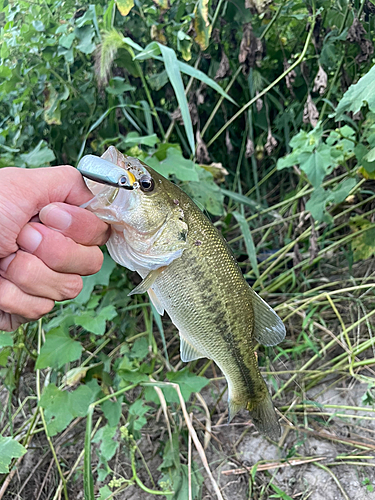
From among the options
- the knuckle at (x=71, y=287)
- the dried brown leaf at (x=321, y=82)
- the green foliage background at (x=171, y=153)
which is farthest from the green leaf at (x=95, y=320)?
the dried brown leaf at (x=321, y=82)

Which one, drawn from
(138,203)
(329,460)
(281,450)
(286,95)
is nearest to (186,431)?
(281,450)

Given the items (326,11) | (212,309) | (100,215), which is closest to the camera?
(100,215)

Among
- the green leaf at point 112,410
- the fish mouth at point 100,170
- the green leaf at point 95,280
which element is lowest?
the green leaf at point 112,410

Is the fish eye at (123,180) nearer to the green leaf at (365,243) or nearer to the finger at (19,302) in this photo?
the finger at (19,302)

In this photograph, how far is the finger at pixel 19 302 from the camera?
37.9 inches

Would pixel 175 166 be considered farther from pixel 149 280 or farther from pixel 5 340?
pixel 5 340

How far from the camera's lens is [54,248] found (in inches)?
37.3

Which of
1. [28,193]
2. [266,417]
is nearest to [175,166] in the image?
[28,193]

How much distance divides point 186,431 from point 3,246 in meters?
1.26

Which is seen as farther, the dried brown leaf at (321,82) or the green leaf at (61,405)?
the dried brown leaf at (321,82)

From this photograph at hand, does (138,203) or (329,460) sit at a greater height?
(138,203)

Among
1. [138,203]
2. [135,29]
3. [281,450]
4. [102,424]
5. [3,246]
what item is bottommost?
[102,424]

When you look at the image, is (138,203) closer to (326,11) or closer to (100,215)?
(100,215)

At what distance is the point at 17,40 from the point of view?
1957 mm
